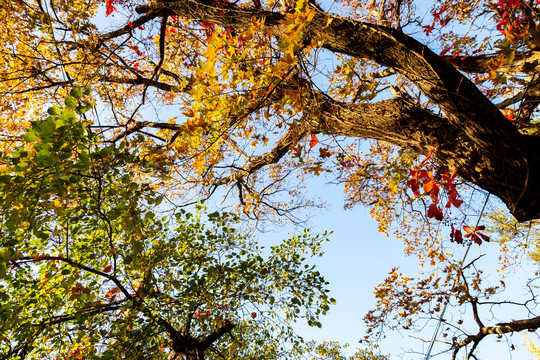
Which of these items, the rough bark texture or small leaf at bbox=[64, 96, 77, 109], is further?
the rough bark texture

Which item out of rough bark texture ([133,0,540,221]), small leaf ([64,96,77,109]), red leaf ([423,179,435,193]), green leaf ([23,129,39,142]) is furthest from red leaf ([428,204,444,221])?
green leaf ([23,129,39,142])

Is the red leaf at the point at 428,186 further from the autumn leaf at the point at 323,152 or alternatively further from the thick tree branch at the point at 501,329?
the thick tree branch at the point at 501,329

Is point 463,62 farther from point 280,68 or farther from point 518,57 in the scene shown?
point 280,68

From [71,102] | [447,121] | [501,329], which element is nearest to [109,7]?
[71,102]

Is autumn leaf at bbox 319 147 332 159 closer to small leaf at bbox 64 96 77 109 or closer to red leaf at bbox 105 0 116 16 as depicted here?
small leaf at bbox 64 96 77 109

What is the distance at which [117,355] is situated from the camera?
3.47 m

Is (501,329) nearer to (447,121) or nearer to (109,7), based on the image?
(447,121)

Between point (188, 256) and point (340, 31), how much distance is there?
13.8 ft

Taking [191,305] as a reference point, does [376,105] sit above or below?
above

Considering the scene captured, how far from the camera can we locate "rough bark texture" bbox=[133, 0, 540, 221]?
8.43 ft

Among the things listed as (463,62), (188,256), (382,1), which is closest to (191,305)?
(188,256)

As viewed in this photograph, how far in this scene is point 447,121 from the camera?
281cm

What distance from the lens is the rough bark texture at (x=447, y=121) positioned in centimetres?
257

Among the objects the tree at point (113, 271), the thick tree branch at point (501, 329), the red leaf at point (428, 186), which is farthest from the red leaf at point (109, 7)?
the thick tree branch at point (501, 329)
